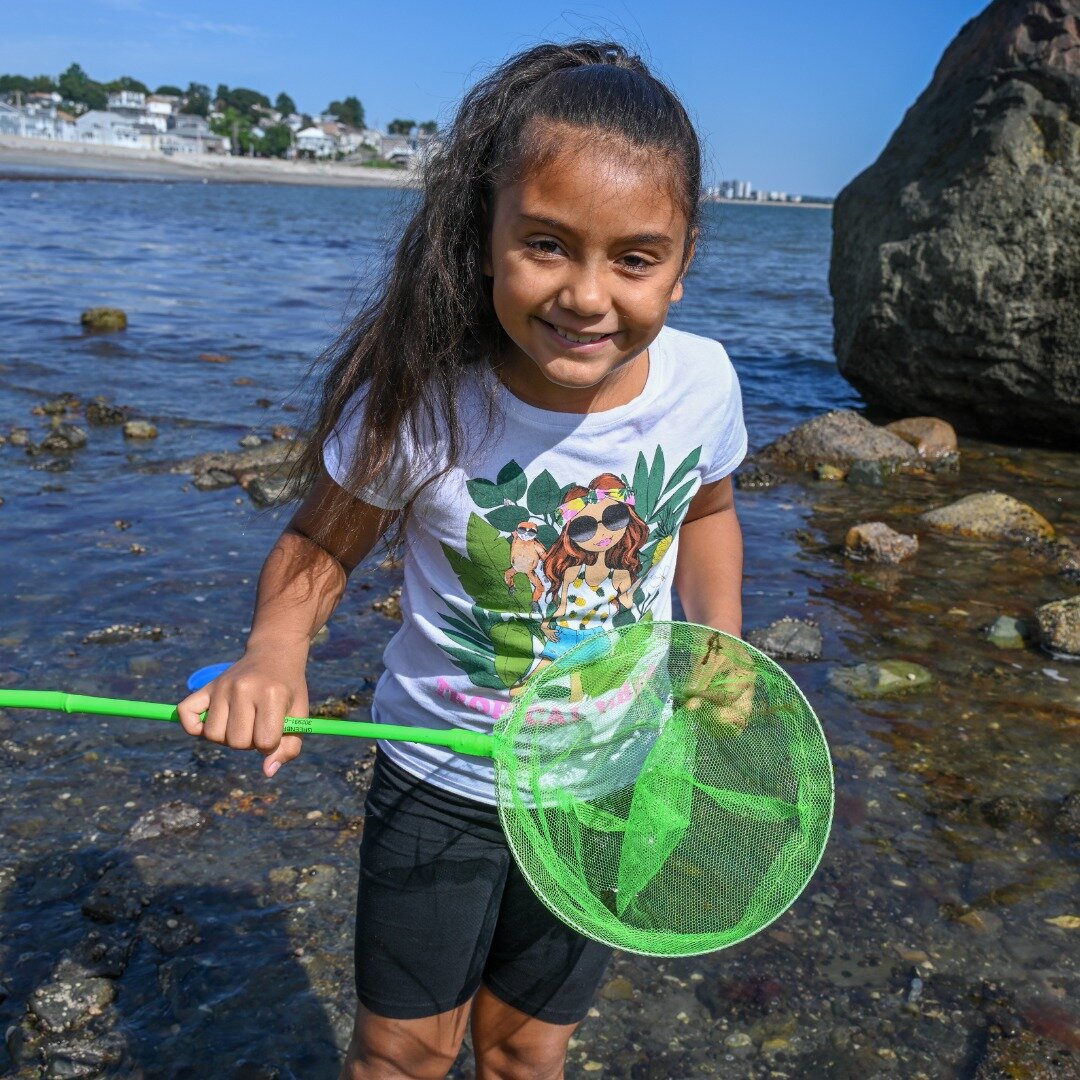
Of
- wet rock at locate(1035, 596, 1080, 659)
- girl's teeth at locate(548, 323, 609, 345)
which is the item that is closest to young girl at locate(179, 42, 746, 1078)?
girl's teeth at locate(548, 323, 609, 345)

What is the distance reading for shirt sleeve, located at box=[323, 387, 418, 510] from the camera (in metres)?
2.06

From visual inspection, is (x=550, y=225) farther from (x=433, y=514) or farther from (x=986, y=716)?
(x=986, y=716)

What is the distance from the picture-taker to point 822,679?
16.5 feet

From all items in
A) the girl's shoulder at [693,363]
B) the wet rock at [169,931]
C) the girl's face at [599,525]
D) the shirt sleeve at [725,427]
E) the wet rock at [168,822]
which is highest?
the girl's shoulder at [693,363]

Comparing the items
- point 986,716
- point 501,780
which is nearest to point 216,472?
point 986,716

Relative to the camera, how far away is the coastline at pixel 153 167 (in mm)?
68250

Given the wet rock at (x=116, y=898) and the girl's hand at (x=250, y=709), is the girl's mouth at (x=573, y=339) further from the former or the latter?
the wet rock at (x=116, y=898)

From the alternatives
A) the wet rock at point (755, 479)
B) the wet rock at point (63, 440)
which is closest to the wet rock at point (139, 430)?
the wet rock at point (63, 440)

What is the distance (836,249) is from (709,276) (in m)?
17.0

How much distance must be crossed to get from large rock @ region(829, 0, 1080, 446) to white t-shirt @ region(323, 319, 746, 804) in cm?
746

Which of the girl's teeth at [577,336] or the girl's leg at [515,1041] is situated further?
the girl's leg at [515,1041]

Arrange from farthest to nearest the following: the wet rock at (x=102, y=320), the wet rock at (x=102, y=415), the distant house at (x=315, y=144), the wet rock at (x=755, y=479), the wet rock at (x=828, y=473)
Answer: the distant house at (x=315, y=144) < the wet rock at (x=102, y=320) < the wet rock at (x=102, y=415) < the wet rock at (x=828, y=473) < the wet rock at (x=755, y=479)

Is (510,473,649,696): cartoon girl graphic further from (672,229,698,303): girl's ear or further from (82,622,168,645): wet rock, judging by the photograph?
(82,622,168,645): wet rock

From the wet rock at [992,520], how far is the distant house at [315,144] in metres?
156
